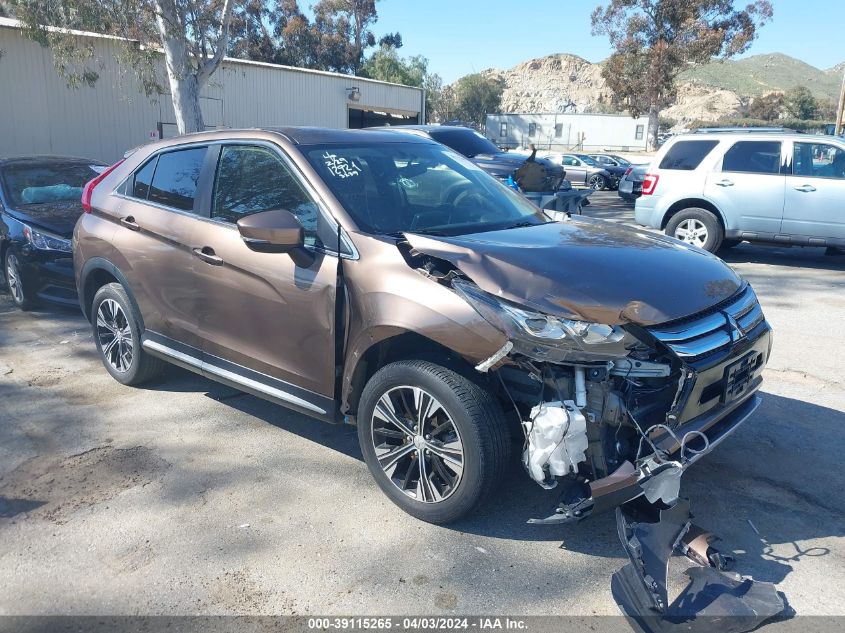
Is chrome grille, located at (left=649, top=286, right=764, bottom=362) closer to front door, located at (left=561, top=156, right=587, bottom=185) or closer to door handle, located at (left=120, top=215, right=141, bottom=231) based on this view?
door handle, located at (left=120, top=215, right=141, bottom=231)

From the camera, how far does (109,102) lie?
63.0 feet

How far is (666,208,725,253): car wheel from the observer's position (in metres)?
10.3

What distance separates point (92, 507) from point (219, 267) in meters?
1.48

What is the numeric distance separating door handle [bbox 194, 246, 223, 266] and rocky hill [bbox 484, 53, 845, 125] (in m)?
125

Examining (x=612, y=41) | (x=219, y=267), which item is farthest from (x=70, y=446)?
(x=612, y=41)

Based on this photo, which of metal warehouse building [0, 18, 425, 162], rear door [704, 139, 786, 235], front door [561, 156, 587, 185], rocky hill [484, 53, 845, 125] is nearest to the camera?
rear door [704, 139, 786, 235]

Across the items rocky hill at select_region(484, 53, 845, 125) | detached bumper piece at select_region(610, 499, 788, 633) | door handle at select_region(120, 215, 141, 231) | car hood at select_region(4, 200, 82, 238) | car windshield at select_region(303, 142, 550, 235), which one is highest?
rocky hill at select_region(484, 53, 845, 125)

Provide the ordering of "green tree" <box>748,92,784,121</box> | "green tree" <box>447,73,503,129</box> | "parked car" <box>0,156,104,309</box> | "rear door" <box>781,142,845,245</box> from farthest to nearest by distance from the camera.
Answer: "green tree" <box>748,92,784,121</box> < "green tree" <box>447,73,503,129</box> < "rear door" <box>781,142,845,245</box> < "parked car" <box>0,156,104,309</box>

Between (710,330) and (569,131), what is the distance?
56.7 meters

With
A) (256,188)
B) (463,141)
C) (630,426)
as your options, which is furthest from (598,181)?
(630,426)

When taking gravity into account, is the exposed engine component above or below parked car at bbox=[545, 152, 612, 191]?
below

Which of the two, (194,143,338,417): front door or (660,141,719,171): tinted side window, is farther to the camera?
(660,141,719,171): tinted side window

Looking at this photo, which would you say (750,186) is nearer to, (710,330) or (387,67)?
(710,330)

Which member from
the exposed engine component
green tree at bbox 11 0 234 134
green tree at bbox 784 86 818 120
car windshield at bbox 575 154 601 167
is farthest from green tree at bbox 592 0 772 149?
green tree at bbox 784 86 818 120
